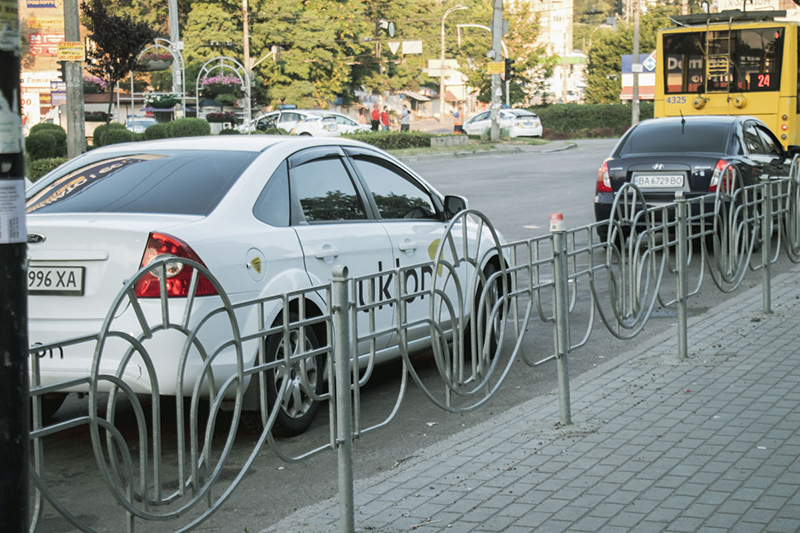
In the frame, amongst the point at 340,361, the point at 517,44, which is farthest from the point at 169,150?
the point at 517,44

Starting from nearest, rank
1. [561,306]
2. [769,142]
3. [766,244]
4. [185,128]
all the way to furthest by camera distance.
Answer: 1. [561,306]
2. [766,244]
3. [769,142]
4. [185,128]

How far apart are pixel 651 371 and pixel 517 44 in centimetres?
5891

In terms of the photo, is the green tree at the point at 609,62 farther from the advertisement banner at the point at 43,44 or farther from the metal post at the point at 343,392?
the metal post at the point at 343,392

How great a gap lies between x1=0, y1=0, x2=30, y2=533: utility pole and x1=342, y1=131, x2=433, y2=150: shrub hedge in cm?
3102

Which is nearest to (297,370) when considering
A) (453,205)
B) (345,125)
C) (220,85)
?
(453,205)

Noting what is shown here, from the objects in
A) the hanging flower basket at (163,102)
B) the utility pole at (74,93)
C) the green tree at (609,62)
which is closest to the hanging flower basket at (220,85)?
the hanging flower basket at (163,102)

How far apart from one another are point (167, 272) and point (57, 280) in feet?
1.83

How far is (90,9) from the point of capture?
24.2m

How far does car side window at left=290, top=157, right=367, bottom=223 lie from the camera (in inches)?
243

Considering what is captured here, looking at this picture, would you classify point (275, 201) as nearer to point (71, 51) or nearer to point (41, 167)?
point (71, 51)

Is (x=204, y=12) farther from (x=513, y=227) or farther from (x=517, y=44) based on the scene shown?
(x=513, y=227)

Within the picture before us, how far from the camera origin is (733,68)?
70.8 feet

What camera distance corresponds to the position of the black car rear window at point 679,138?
12945 millimetres

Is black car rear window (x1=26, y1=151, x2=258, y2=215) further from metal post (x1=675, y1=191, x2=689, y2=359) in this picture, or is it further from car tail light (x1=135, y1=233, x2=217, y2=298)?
metal post (x1=675, y1=191, x2=689, y2=359)
